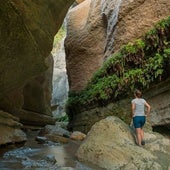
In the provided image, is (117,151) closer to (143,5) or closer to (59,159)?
(59,159)

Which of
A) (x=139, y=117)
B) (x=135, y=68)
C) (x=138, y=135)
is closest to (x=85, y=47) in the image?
(x=135, y=68)

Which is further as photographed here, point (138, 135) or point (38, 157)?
point (138, 135)

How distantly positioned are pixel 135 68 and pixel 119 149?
5.35 meters

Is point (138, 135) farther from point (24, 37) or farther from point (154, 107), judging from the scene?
point (24, 37)

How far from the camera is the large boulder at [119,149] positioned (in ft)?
24.5

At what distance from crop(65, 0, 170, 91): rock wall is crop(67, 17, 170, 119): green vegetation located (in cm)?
150

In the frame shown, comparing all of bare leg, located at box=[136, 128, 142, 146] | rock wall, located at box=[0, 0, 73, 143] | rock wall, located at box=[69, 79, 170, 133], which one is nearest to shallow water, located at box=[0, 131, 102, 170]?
rock wall, located at box=[0, 0, 73, 143]

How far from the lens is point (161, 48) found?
11.6 m

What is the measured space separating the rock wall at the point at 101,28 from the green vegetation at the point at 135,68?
4.93ft

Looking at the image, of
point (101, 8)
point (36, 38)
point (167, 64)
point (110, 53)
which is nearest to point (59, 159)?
point (36, 38)

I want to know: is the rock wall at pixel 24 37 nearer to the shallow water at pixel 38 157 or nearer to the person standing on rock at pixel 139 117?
the shallow water at pixel 38 157

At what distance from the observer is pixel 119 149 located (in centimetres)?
796

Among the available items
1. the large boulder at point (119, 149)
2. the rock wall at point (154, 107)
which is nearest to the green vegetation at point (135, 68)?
the rock wall at point (154, 107)

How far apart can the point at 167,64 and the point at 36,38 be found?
17.1 ft
